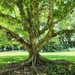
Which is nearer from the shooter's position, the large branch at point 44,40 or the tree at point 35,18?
the tree at point 35,18

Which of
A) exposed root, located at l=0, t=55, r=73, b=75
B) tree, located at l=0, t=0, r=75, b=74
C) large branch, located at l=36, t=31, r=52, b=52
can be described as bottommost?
exposed root, located at l=0, t=55, r=73, b=75

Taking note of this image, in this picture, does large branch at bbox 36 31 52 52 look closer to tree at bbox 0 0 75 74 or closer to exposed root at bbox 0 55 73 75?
tree at bbox 0 0 75 74

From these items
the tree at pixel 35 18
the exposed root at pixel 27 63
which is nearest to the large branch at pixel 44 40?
the tree at pixel 35 18

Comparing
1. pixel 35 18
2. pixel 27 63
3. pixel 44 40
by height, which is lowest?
pixel 27 63

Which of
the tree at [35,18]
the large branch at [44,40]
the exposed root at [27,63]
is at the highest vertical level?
the tree at [35,18]

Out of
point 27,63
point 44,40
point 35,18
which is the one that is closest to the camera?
point 35,18

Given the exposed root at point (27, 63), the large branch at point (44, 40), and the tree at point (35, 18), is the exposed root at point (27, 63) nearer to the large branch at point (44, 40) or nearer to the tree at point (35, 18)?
the tree at point (35, 18)

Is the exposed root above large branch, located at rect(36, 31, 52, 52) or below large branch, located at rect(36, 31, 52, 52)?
below

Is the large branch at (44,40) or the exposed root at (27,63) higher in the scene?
the large branch at (44,40)

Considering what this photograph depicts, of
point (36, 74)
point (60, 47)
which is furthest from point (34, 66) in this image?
point (60, 47)

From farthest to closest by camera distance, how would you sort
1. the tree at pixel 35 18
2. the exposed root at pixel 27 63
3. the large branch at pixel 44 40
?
the large branch at pixel 44 40
the exposed root at pixel 27 63
the tree at pixel 35 18

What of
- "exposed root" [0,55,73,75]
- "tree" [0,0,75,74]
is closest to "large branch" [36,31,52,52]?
"tree" [0,0,75,74]

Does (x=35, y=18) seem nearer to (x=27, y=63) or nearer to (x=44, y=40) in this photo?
(x=44, y=40)

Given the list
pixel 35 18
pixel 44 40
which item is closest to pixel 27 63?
pixel 44 40
